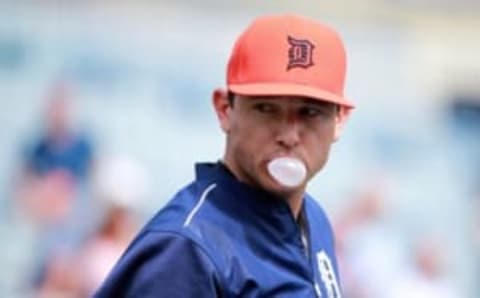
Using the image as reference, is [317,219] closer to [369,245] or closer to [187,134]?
[369,245]

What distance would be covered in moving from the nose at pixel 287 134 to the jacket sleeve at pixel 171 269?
10.5 inches

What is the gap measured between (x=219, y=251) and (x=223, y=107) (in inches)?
12.4

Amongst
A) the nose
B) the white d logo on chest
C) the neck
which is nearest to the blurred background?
the white d logo on chest

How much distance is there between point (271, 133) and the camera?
278 centimetres

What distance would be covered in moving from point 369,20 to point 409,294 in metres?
1.80

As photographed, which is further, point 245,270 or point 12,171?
point 12,171

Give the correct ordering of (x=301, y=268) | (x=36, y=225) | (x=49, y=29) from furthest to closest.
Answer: (x=49, y=29), (x=36, y=225), (x=301, y=268)

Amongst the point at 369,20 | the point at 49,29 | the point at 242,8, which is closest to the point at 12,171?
the point at 49,29

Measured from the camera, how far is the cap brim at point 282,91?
2745 mm

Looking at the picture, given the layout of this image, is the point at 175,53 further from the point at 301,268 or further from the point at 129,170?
the point at 301,268

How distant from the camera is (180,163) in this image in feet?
26.0

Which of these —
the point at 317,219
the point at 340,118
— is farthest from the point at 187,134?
the point at 340,118

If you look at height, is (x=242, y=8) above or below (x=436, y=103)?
above

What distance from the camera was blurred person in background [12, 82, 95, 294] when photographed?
678 centimetres
